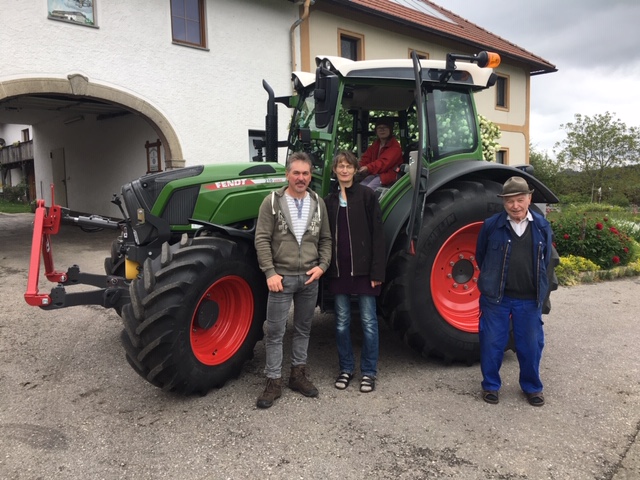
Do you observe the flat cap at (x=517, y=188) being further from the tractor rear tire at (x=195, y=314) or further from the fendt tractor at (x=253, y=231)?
the tractor rear tire at (x=195, y=314)

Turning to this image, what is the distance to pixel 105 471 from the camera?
246 cm

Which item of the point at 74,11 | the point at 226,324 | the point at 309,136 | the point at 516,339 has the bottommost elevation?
the point at 516,339

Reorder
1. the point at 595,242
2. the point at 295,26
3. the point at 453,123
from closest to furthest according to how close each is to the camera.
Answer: the point at 453,123, the point at 595,242, the point at 295,26

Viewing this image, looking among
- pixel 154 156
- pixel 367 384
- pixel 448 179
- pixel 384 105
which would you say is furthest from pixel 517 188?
pixel 154 156

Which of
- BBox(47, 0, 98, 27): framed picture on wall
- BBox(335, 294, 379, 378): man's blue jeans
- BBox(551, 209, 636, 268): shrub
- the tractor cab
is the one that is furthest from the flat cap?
BBox(47, 0, 98, 27): framed picture on wall

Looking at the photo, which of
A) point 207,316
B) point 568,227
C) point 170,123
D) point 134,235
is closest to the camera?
point 207,316

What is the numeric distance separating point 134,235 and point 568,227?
6547 mm

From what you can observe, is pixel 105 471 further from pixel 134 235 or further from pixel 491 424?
pixel 491 424

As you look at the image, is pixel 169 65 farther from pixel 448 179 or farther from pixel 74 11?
pixel 448 179

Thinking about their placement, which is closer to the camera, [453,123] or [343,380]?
[343,380]

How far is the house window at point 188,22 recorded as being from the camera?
979 cm

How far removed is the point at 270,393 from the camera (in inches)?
124

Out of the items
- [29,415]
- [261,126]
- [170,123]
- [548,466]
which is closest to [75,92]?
[170,123]

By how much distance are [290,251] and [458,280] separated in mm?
1572
